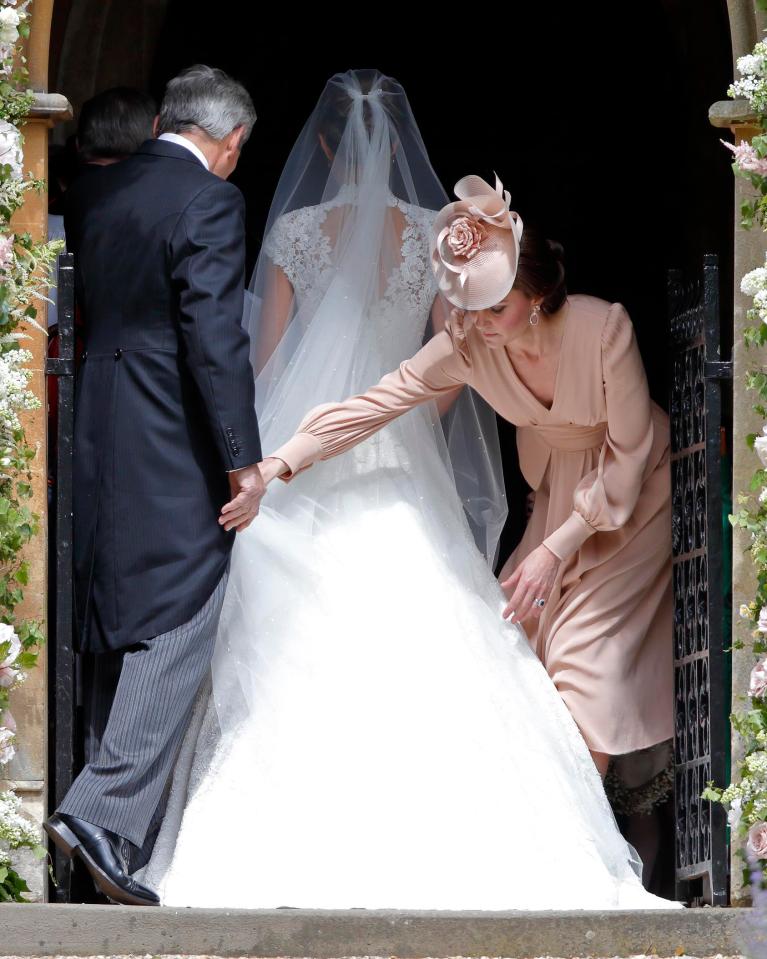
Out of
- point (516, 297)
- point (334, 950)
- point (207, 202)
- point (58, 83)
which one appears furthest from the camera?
point (58, 83)

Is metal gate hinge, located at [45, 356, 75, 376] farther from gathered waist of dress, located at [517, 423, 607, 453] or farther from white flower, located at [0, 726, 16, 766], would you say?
gathered waist of dress, located at [517, 423, 607, 453]

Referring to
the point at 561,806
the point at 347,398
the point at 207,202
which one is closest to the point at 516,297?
the point at 347,398

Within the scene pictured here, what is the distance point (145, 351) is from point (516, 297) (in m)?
1.17

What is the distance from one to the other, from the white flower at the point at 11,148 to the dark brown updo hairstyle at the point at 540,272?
1.52 m

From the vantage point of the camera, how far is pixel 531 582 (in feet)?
18.7

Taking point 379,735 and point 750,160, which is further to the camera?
point 379,735

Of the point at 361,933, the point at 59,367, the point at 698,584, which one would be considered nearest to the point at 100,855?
the point at 361,933

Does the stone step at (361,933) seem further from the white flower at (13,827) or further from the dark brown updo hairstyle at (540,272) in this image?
the dark brown updo hairstyle at (540,272)

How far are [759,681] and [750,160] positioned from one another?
1444 mm

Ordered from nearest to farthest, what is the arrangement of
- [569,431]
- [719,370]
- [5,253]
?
[5,253]
[719,370]
[569,431]

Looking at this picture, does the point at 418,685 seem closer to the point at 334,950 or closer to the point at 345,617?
the point at 345,617

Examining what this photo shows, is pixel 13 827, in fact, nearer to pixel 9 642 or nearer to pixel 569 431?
pixel 9 642

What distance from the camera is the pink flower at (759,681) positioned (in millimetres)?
5199

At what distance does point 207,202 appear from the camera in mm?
5309
